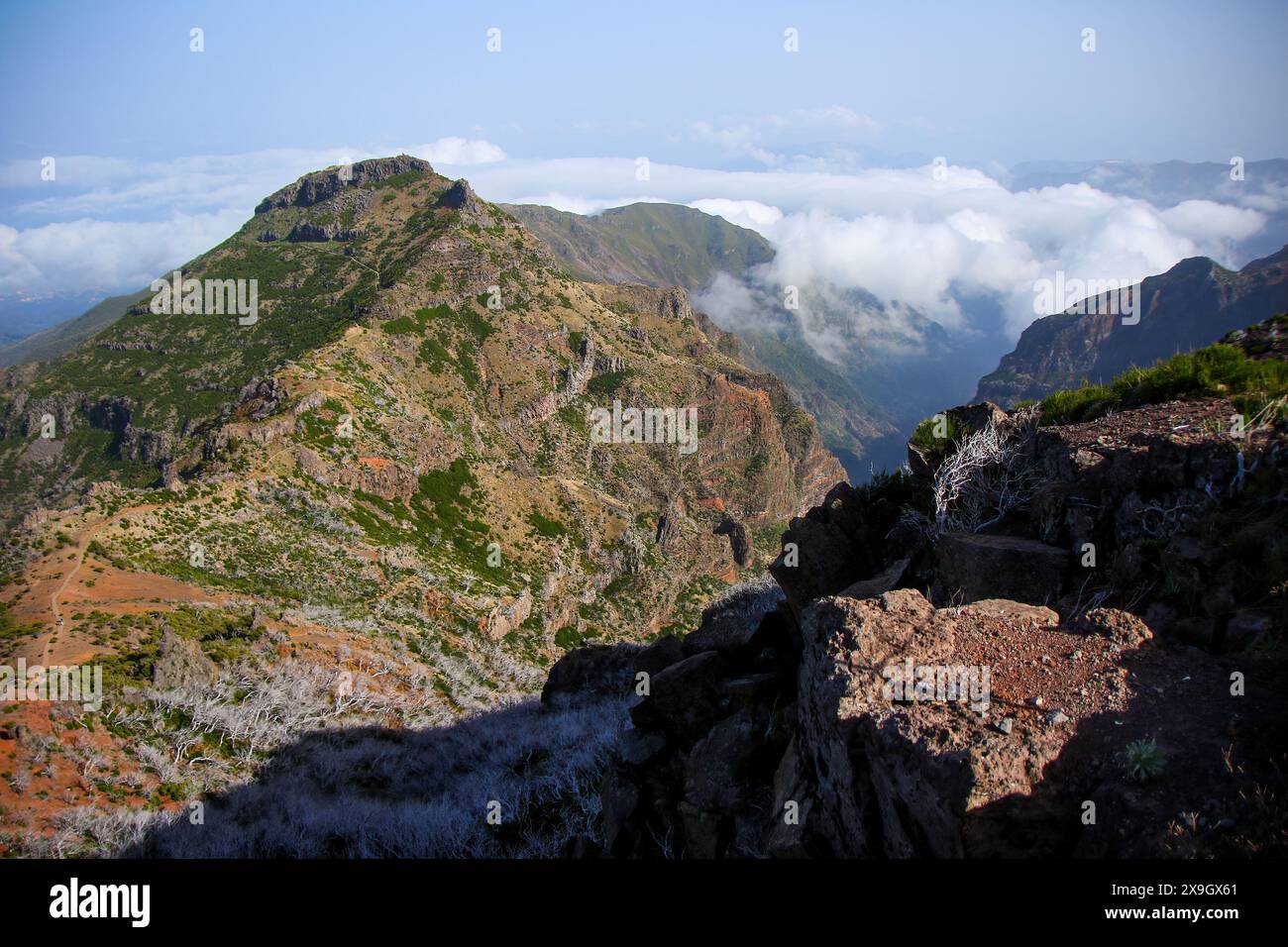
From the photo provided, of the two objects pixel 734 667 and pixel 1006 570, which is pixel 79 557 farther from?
pixel 1006 570

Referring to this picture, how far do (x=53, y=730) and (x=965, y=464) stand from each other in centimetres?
2277

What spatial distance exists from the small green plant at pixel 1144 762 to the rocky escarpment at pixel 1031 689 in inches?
0.5

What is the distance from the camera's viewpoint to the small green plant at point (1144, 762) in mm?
4785

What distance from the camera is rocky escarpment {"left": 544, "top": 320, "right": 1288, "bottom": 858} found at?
193 inches

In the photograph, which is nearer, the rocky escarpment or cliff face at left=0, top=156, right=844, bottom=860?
the rocky escarpment

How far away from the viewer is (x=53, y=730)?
1717 centimetres

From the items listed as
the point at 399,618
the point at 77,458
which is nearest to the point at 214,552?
the point at 399,618

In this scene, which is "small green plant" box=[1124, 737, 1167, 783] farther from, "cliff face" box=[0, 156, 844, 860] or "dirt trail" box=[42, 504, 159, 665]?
"dirt trail" box=[42, 504, 159, 665]

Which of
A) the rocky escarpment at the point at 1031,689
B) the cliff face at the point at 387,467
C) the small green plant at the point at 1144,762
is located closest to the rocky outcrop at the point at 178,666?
the cliff face at the point at 387,467

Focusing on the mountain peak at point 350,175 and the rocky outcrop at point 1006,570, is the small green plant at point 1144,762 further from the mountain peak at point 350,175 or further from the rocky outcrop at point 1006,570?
the mountain peak at point 350,175

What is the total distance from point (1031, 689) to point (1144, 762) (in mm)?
1119

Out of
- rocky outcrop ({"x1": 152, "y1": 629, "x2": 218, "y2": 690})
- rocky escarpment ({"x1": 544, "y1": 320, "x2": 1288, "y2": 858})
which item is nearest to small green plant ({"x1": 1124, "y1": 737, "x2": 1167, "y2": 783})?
rocky escarpment ({"x1": 544, "y1": 320, "x2": 1288, "y2": 858})

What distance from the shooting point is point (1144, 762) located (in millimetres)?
4828

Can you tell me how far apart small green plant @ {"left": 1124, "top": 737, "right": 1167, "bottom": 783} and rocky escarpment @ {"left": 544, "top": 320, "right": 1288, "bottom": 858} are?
0.04ft
